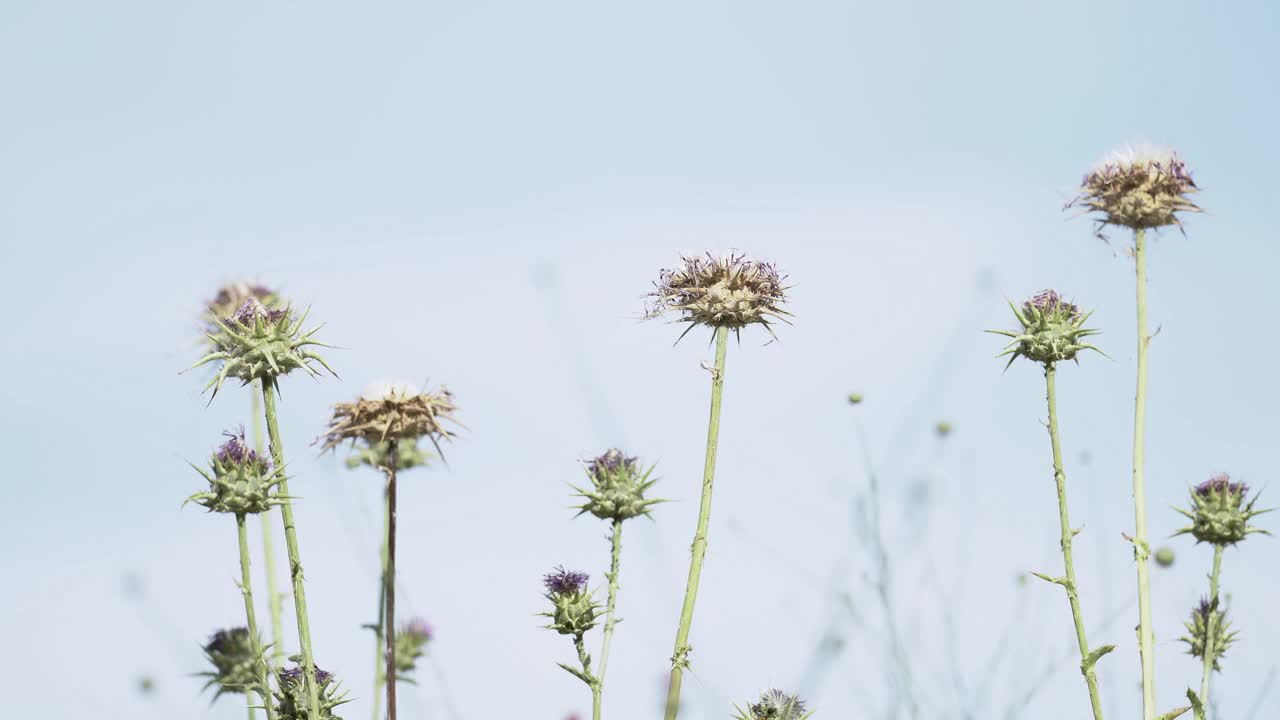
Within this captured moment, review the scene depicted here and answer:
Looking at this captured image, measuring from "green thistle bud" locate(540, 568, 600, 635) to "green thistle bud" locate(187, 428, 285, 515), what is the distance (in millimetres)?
1676

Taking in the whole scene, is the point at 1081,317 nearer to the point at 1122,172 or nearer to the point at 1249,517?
the point at 1122,172

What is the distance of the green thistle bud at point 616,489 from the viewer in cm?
743

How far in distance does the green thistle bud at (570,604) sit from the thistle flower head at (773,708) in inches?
46.1

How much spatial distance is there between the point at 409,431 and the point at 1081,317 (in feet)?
12.2

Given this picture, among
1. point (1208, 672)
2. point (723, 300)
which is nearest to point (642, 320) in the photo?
point (723, 300)

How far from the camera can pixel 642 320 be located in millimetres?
6855

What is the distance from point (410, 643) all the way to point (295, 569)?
522 centimetres

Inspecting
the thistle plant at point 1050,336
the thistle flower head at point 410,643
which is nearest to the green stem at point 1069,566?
the thistle plant at point 1050,336

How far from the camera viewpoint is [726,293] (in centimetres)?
684

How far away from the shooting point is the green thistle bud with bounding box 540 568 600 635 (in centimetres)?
714

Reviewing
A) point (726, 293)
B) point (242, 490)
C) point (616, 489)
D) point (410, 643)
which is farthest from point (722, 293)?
point (410, 643)

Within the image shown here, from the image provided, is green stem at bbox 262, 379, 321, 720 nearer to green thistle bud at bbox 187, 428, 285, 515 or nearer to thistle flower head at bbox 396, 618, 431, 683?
green thistle bud at bbox 187, 428, 285, 515

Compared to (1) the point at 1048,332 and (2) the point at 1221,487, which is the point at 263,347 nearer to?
(1) the point at 1048,332

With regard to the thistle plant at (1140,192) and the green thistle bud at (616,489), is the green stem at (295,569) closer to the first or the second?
the green thistle bud at (616,489)
